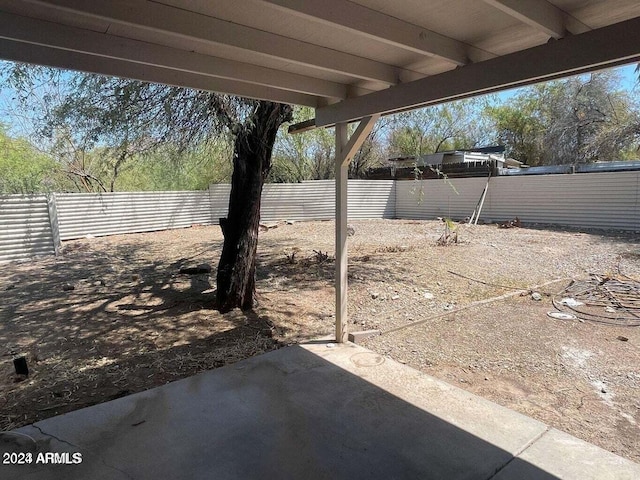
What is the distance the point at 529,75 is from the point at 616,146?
47.7 ft

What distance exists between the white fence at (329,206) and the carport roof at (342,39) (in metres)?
6.68

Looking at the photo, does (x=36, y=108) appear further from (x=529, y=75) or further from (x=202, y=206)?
(x=202, y=206)

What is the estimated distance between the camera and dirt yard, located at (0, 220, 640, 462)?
2904 mm

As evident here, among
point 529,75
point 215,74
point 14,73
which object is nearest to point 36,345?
point 14,73

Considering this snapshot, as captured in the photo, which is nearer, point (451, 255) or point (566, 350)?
point (566, 350)

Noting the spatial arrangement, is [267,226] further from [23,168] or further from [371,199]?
[23,168]

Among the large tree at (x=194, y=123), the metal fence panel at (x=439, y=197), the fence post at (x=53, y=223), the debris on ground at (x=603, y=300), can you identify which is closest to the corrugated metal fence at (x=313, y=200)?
the metal fence panel at (x=439, y=197)

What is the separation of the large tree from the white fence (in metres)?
4.27

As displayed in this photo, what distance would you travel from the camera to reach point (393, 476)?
1.96 m

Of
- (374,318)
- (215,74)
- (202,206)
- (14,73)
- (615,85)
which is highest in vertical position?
(615,85)

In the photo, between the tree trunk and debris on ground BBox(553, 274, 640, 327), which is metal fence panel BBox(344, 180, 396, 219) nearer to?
debris on ground BBox(553, 274, 640, 327)

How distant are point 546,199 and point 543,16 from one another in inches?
442

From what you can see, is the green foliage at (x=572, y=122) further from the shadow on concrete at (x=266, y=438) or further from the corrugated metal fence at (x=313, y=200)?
the shadow on concrete at (x=266, y=438)

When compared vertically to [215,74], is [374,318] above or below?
below
